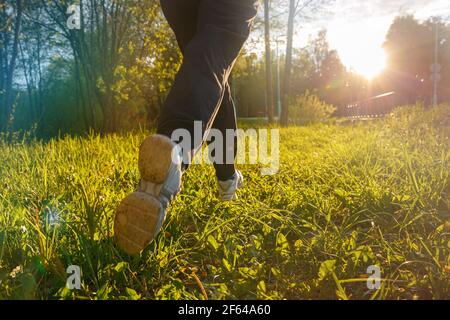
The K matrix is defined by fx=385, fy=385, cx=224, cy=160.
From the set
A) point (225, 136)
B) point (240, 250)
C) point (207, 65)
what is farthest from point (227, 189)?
point (207, 65)

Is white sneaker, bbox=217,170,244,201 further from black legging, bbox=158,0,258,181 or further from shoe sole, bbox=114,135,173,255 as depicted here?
shoe sole, bbox=114,135,173,255

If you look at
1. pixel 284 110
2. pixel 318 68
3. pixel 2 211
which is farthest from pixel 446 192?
pixel 318 68

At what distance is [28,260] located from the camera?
121cm

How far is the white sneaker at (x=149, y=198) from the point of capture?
1.09 metres

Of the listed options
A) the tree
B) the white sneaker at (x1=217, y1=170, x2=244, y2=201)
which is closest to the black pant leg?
the white sneaker at (x1=217, y1=170, x2=244, y2=201)

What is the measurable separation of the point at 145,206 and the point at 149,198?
3cm

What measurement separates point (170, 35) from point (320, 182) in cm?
974

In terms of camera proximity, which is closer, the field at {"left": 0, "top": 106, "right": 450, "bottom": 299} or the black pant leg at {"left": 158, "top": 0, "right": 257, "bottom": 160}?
the field at {"left": 0, "top": 106, "right": 450, "bottom": 299}

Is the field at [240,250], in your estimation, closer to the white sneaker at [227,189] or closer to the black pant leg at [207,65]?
the white sneaker at [227,189]

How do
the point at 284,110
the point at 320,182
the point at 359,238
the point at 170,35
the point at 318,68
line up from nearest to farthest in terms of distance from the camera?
1. the point at 359,238
2. the point at 320,182
3. the point at 170,35
4. the point at 284,110
5. the point at 318,68

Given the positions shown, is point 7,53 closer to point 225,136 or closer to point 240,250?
point 225,136

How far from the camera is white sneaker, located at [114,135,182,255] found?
3.57ft

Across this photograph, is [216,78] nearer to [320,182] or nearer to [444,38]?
[320,182]

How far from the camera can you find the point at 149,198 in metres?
1.09
